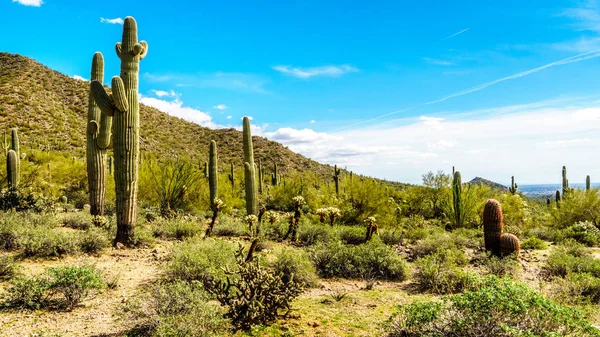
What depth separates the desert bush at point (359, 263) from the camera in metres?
9.05

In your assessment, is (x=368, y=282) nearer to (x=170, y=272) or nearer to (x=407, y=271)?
(x=407, y=271)

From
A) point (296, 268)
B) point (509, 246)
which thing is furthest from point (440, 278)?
point (509, 246)

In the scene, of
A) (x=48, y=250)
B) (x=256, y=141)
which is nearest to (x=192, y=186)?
(x=48, y=250)

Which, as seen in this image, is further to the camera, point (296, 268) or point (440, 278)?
point (440, 278)

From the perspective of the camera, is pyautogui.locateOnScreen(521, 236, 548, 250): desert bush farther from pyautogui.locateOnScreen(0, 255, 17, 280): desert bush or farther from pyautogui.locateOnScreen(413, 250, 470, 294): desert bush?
pyautogui.locateOnScreen(0, 255, 17, 280): desert bush

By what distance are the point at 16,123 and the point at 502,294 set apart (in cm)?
3832

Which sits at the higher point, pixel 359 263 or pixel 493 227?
pixel 493 227

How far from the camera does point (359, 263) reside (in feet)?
30.3

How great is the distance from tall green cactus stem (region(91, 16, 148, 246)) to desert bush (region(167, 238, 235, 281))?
319 cm

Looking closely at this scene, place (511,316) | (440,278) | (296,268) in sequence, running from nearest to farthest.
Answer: (511,316)
(296,268)
(440,278)

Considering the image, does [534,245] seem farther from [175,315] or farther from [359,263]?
[175,315]

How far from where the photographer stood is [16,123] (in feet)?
106

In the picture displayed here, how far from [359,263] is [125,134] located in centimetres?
691

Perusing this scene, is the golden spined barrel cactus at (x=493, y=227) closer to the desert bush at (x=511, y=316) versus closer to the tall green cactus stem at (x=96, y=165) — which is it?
the desert bush at (x=511, y=316)
